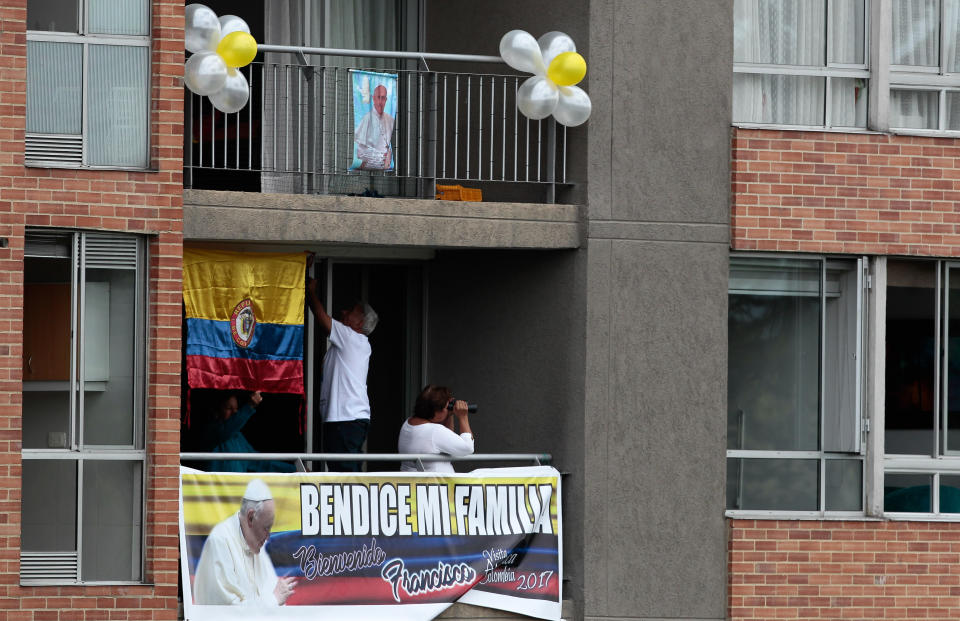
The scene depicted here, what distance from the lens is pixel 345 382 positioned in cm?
1373

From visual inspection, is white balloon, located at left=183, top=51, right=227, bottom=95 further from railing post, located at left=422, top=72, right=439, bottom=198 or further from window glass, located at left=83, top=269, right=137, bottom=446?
railing post, located at left=422, top=72, right=439, bottom=198

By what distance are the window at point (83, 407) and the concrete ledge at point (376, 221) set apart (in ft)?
2.38

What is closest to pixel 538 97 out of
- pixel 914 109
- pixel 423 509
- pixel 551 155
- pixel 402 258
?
pixel 551 155

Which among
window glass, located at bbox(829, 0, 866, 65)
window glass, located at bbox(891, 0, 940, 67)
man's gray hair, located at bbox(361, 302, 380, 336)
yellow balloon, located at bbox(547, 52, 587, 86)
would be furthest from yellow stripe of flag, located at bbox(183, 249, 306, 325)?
window glass, located at bbox(891, 0, 940, 67)

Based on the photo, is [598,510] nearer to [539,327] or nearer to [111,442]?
[539,327]

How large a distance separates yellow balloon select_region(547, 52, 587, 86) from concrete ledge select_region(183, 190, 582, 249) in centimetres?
107

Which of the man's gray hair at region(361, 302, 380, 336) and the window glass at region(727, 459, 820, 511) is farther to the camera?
the man's gray hair at region(361, 302, 380, 336)

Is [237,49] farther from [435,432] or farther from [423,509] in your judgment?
[423,509]

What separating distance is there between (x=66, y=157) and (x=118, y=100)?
1.87ft

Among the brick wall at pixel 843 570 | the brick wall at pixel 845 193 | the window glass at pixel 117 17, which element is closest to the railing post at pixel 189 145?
the window glass at pixel 117 17

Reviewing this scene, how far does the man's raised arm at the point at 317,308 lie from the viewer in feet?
45.3

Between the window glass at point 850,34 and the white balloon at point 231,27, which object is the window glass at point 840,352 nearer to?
the window glass at point 850,34

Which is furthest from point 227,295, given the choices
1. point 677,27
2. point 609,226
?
point 677,27

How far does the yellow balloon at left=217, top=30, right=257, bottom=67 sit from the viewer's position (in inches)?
491
